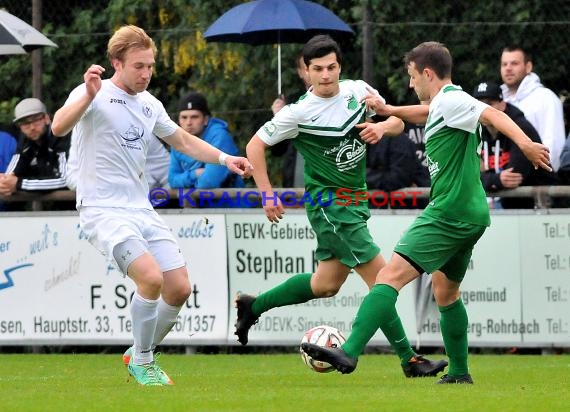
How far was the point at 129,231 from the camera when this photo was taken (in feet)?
30.1

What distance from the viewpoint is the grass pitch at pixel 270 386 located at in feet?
25.8

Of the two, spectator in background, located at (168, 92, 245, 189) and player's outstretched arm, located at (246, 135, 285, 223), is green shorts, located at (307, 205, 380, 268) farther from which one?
spectator in background, located at (168, 92, 245, 189)

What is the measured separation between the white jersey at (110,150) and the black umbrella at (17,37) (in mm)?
4203

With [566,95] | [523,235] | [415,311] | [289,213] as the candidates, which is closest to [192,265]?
[289,213]

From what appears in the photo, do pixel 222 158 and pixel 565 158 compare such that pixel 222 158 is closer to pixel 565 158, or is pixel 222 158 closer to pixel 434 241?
pixel 434 241

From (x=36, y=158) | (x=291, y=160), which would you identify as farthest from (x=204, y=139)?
(x=36, y=158)

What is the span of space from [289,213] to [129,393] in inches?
178

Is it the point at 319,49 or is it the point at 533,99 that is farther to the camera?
the point at 533,99

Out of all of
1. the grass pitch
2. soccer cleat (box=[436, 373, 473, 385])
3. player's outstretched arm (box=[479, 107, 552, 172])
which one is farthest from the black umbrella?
player's outstretched arm (box=[479, 107, 552, 172])

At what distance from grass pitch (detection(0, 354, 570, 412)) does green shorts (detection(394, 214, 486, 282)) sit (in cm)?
78

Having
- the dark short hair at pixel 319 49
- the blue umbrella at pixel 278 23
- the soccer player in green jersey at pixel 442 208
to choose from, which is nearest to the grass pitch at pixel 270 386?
the soccer player in green jersey at pixel 442 208

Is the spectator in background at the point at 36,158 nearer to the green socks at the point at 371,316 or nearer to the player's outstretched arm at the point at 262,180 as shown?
the player's outstretched arm at the point at 262,180

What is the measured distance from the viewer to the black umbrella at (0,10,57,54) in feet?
43.8

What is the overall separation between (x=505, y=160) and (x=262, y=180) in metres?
3.19
